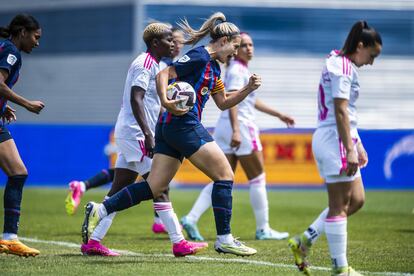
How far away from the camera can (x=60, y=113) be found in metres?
34.7

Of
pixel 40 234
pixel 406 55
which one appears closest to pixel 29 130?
pixel 40 234

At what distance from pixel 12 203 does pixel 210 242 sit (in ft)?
9.07

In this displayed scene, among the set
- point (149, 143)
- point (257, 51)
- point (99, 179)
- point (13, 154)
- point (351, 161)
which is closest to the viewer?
point (351, 161)

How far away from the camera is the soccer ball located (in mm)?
8195

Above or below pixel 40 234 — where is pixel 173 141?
above

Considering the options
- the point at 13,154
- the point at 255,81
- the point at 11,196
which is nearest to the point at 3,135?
the point at 13,154

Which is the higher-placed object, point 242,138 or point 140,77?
point 140,77

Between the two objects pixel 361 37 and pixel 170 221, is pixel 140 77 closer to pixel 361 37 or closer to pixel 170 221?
pixel 170 221

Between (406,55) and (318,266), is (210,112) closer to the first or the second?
(406,55)

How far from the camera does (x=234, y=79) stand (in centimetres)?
1160

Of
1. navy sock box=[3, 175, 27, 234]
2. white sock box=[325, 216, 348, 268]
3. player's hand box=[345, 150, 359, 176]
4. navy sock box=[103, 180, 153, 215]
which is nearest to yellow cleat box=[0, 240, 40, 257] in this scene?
navy sock box=[3, 175, 27, 234]

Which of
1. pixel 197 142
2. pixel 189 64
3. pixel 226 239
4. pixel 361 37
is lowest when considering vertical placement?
pixel 226 239

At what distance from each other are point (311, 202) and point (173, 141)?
9635mm

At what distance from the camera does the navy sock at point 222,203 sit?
845cm
